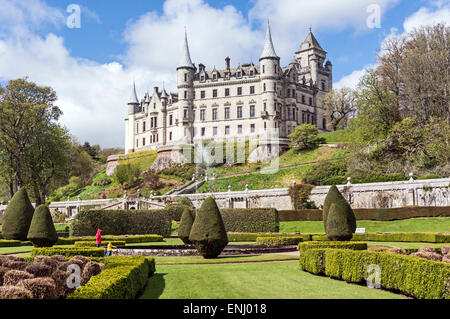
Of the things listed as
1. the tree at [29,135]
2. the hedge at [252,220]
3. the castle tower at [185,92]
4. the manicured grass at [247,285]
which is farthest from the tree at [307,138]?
the manicured grass at [247,285]

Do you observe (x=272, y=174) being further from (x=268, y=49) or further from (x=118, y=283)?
(x=118, y=283)

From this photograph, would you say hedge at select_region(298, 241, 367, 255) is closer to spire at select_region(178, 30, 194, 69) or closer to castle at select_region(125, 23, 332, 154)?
castle at select_region(125, 23, 332, 154)

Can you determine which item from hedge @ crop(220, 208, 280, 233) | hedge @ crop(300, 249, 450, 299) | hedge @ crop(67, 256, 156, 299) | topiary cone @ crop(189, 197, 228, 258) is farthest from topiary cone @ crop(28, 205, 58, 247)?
hedge @ crop(220, 208, 280, 233)

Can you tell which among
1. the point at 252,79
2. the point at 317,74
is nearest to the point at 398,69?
the point at 252,79

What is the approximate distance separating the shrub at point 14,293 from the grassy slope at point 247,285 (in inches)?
125

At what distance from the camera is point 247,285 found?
10.7m

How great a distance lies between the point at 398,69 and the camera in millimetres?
47031

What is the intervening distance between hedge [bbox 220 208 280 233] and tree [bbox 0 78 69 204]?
67.1ft

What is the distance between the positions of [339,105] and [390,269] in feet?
219

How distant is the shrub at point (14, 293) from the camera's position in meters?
7.20

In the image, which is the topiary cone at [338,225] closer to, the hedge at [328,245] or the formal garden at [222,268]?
the formal garden at [222,268]

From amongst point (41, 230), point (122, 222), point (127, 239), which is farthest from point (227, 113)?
point (41, 230)

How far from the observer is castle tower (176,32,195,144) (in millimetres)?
71625

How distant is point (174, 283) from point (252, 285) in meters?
2.07
